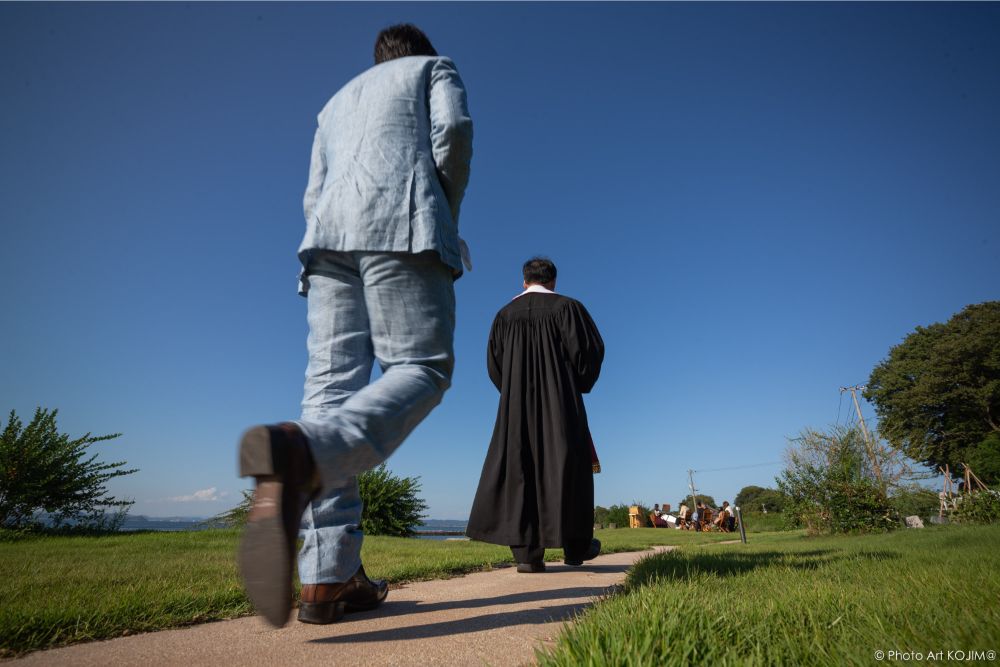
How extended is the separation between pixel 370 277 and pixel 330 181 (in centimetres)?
54

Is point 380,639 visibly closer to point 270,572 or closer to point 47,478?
point 270,572

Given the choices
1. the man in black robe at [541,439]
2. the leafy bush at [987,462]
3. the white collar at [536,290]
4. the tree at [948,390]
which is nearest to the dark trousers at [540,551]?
the man in black robe at [541,439]

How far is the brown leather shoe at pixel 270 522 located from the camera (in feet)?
3.92

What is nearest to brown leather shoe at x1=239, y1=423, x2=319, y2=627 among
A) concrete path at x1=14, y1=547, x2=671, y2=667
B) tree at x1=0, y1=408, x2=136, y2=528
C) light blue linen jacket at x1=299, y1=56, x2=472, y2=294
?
concrete path at x1=14, y1=547, x2=671, y2=667

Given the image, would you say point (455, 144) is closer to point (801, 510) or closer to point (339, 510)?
point (339, 510)

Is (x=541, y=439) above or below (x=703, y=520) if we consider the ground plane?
above

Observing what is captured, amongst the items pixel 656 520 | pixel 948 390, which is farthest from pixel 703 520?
pixel 948 390

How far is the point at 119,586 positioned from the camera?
2.47m

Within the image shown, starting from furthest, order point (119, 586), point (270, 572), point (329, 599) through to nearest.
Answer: point (119, 586) → point (329, 599) → point (270, 572)

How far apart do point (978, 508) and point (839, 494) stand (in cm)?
294

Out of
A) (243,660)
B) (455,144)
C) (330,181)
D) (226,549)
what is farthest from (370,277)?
(226,549)

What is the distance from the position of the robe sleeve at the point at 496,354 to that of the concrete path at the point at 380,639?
189 centimetres

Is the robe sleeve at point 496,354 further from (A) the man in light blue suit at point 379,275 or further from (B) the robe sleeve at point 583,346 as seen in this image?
(A) the man in light blue suit at point 379,275

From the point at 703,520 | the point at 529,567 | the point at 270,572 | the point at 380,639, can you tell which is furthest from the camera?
the point at 703,520
